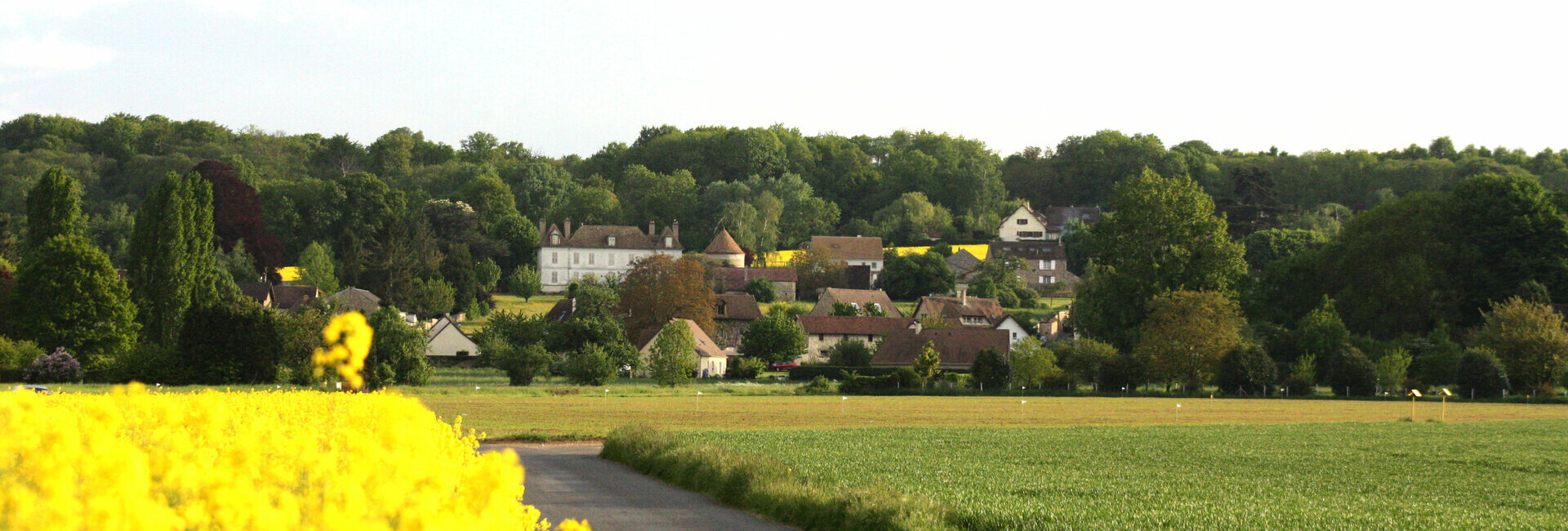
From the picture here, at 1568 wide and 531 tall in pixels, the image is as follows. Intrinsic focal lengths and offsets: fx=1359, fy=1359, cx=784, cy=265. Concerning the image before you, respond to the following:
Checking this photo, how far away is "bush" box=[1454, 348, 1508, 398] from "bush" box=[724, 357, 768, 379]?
129ft

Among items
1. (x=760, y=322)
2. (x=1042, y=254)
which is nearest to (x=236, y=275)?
(x=760, y=322)

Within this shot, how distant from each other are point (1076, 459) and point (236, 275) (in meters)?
96.7

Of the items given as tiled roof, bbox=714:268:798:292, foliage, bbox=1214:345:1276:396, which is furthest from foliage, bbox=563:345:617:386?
tiled roof, bbox=714:268:798:292

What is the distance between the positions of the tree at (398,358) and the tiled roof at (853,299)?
47343mm

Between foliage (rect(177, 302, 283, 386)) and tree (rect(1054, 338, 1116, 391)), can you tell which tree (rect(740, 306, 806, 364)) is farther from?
foliage (rect(177, 302, 283, 386))

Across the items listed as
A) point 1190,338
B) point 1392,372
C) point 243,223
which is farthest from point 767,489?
point 243,223

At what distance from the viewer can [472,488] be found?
6891mm

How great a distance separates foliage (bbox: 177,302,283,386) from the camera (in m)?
61.9

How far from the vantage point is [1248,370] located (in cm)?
7000

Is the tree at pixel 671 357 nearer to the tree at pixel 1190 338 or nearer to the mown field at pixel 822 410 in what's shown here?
the mown field at pixel 822 410

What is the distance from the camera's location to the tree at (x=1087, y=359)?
238 ft

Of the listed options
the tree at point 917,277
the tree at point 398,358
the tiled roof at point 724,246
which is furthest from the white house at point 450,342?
the tree at point 917,277

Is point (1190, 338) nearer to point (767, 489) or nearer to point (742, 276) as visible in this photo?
point (767, 489)

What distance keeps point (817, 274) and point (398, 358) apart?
6576cm
